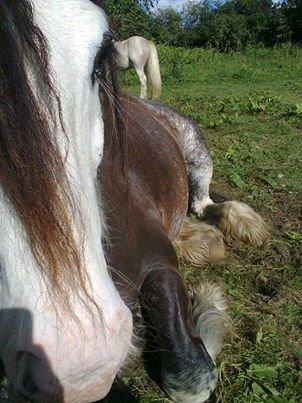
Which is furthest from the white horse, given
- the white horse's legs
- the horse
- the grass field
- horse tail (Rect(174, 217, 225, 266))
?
the horse

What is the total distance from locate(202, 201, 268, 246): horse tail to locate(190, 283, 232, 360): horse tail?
66 cm

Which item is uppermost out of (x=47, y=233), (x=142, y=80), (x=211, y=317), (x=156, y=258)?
(x=47, y=233)

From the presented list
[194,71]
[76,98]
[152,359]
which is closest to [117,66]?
[76,98]

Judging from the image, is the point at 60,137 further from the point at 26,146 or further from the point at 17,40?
the point at 17,40

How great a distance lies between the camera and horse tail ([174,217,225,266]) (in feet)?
10.6

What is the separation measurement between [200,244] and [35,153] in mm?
2262

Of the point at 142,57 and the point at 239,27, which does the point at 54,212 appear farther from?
the point at 239,27

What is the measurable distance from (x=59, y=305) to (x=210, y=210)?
274 centimetres

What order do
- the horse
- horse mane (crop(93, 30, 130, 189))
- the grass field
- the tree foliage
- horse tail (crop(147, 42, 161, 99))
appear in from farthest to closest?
the tree foliage, the horse, horse tail (crop(147, 42, 161, 99)), the grass field, horse mane (crop(93, 30, 130, 189))

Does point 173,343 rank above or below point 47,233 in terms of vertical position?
below

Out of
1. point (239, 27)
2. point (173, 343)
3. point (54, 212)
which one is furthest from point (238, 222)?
point (239, 27)

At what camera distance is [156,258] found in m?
2.29

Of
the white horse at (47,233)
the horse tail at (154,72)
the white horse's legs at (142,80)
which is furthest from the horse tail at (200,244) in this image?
the white horse's legs at (142,80)

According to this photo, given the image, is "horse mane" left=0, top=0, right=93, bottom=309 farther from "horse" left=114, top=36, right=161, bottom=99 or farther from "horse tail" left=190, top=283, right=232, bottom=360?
"horse" left=114, top=36, right=161, bottom=99
